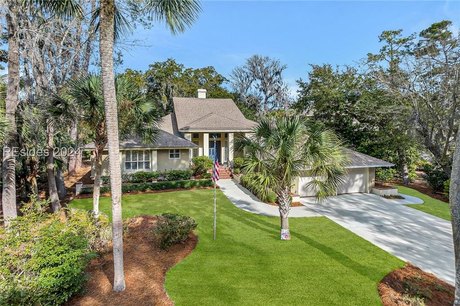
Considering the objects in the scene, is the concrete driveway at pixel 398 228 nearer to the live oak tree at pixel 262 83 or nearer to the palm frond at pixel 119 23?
the palm frond at pixel 119 23

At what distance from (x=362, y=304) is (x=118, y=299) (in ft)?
19.6

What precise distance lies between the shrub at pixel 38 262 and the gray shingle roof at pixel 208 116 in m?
17.6

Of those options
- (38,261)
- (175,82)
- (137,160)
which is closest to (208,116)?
(137,160)

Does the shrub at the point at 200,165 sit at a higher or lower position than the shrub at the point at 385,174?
higher

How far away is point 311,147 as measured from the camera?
9422 millimetres

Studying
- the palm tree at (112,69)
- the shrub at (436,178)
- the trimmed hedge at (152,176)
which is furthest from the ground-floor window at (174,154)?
the shrub at (436,178)

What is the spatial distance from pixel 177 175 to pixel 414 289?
1709cm

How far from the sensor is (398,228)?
1212 centimetres

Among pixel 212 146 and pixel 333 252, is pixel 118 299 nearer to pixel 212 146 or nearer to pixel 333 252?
pixel 333 252

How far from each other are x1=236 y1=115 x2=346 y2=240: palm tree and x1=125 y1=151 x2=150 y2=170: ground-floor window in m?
14.0

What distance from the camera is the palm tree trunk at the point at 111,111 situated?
6.09 meters

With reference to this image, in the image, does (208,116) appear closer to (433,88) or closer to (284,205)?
(284,205)

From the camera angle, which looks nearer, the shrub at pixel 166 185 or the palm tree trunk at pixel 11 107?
the palm tree trunk at pixel 11 107

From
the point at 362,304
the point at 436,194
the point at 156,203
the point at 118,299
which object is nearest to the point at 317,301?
the point at 362,304
